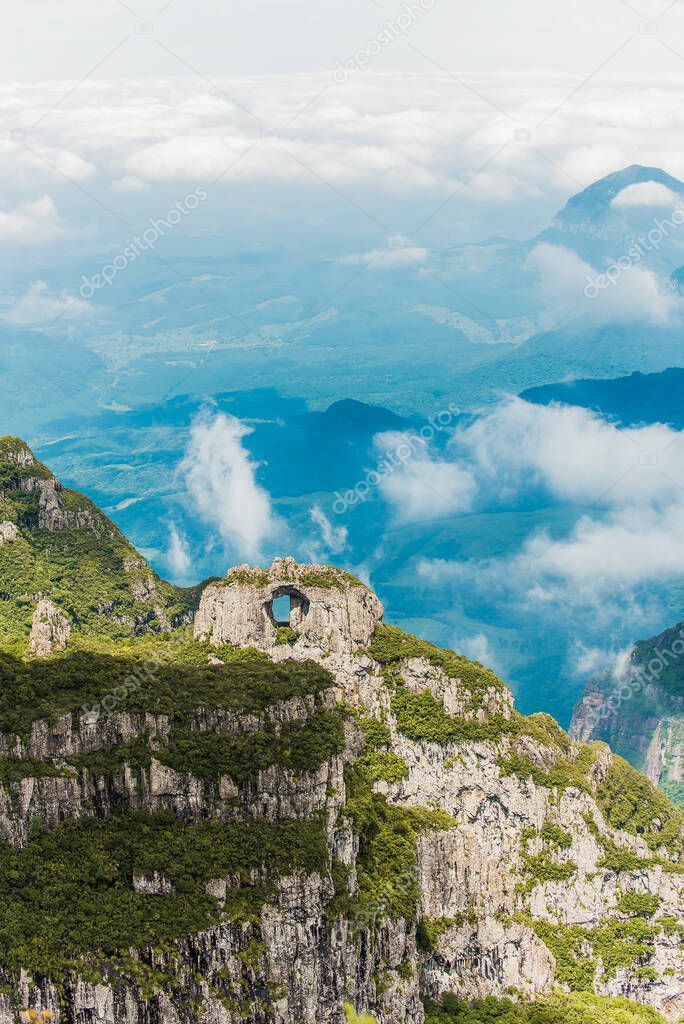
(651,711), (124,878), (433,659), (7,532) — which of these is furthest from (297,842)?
(651,711)

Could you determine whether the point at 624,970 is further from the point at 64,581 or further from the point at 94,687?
the point at 64,581

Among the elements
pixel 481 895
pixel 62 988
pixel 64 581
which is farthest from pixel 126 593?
pixel 62 988

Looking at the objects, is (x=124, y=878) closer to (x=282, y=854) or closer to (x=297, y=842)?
(x=282, y=854)

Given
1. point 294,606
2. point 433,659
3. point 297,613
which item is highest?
point 294,606

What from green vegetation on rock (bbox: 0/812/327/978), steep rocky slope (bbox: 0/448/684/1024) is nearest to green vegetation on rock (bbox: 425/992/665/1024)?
steep rocky slope (bbox: 0/448/684/1024)

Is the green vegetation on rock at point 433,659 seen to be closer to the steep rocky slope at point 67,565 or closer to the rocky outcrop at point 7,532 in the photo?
the steep rocky slope at point 67,565

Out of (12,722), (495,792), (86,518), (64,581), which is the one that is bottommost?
(12,722)

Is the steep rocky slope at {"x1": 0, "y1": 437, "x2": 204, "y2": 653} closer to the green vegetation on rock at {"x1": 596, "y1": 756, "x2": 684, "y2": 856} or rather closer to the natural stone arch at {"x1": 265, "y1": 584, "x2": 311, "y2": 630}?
the natural stone arch at {"x1": 265, "y1": 584, "x2": 311, "y2": 630}
